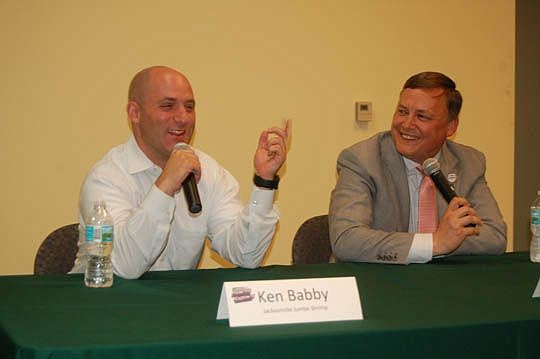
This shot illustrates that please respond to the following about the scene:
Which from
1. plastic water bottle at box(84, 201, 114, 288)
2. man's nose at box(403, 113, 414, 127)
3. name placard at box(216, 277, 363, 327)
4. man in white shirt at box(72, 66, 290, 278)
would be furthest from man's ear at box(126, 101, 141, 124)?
name placard at box(216, 277, 363, 327)

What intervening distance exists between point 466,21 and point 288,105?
147 centimetres

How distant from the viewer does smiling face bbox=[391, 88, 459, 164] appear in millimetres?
3475

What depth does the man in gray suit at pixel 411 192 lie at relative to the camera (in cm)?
298

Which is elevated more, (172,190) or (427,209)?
(172,190)

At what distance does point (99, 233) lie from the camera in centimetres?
242

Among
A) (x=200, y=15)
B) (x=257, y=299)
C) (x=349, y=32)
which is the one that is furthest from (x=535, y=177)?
(x=257, y=299)

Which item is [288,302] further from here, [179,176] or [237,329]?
[179,176]

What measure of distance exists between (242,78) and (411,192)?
149 centimetres

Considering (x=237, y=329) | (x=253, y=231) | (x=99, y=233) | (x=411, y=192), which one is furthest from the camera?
(x=411, y=192)

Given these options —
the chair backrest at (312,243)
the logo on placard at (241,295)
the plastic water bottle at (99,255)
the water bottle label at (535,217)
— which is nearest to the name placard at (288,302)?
the logo on placard at (241,295)

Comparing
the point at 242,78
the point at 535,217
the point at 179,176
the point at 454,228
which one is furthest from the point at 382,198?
the point at 242,78

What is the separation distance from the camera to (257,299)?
6.16ft

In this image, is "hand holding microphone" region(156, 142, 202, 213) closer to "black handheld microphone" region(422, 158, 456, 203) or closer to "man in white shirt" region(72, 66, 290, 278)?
"man in white shirt" region(72, 66, 290, 278)

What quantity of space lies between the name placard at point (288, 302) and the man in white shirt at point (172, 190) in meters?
0.80
